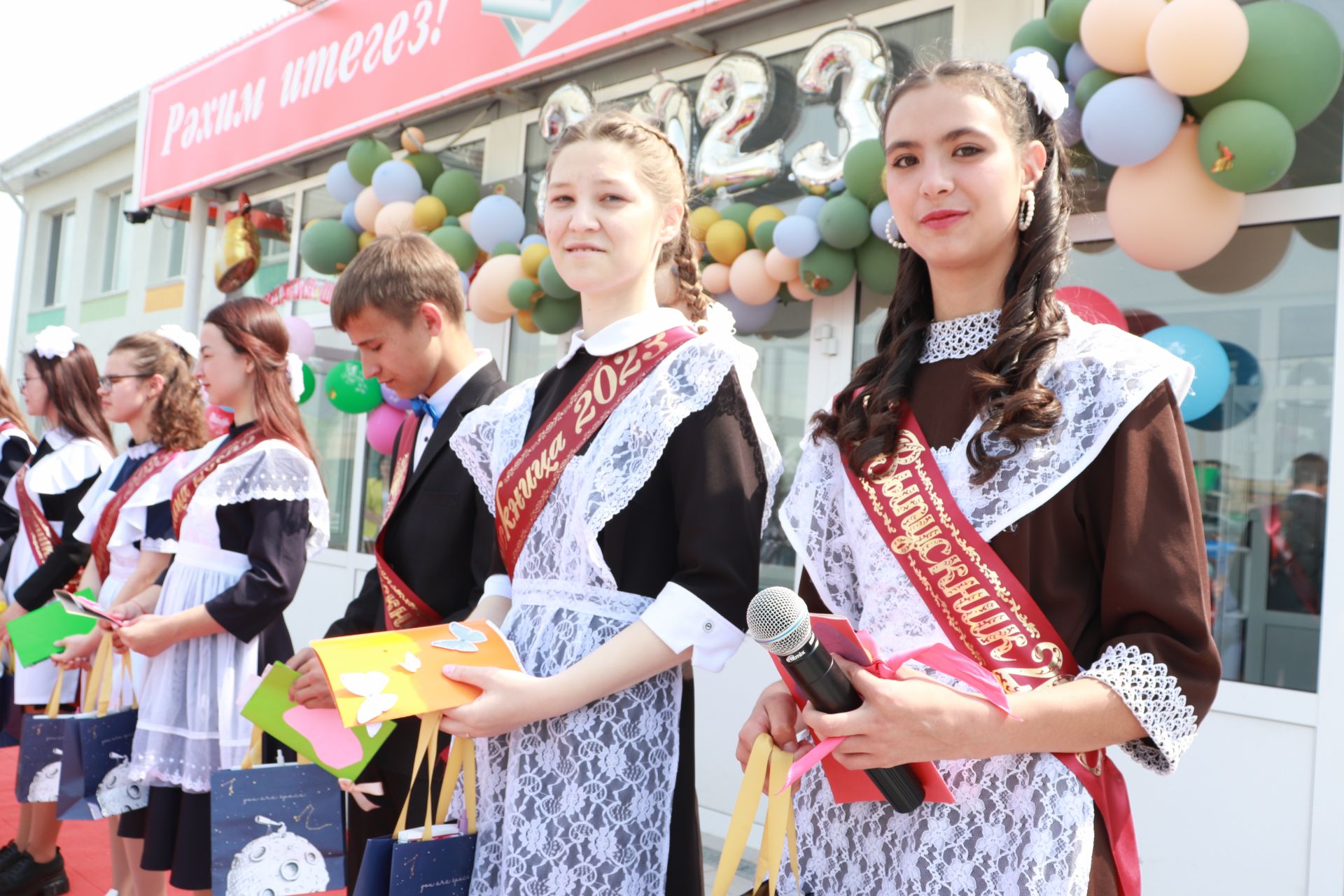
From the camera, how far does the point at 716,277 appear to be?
4359 mm

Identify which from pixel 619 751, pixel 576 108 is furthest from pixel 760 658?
pixel 619 751

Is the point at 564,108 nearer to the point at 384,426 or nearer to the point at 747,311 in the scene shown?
the point at 747,311

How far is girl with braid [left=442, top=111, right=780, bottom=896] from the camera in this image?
4.79 feet

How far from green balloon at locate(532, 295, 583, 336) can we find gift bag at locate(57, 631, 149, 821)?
2.27m

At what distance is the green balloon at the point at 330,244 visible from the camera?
19.2ft

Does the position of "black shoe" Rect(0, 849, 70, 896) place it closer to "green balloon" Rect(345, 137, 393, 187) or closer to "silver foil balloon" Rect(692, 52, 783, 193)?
"silver foil balloon" Rect(692, 52, 783, 193)

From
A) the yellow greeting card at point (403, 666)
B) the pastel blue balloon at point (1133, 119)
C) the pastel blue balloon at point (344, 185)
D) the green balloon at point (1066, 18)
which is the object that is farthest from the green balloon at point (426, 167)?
the yellow greeting card at point (403, 666)

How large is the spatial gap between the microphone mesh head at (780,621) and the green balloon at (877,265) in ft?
9.86

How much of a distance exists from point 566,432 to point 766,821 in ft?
2.31

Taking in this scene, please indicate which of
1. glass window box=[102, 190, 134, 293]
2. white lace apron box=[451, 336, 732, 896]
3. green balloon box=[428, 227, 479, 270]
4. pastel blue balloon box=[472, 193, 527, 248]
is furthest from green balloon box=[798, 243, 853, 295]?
glass window box=[102, 190, 134, 293]

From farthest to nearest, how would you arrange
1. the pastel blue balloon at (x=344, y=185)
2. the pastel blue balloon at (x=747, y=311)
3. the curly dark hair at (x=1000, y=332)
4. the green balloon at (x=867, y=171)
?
the pastel blue balloon at (x=344, y=185) < the pastel blue balloon at (x=747, y=311) < the green balloon at (x=867, y=171) < the curly dark hair at (x=1000, y=332)

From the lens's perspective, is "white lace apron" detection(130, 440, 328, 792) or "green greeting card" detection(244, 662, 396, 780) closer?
"green greeting card" detection(244, 662, 396, 780)

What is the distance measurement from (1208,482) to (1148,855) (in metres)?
1.20

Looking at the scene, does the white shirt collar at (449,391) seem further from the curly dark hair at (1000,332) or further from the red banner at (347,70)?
the red banner at (347,70)
